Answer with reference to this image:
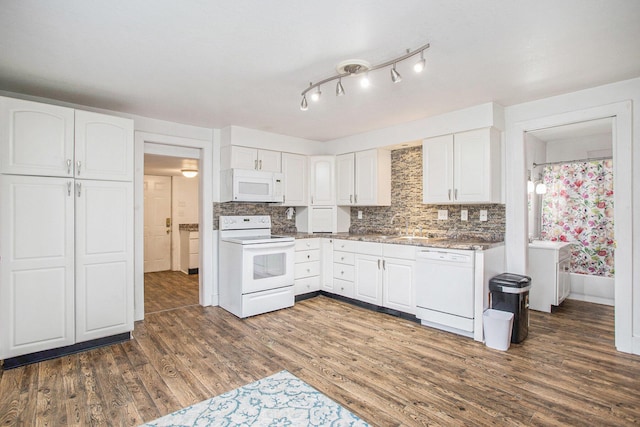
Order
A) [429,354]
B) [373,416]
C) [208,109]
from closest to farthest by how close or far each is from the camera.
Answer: [373,416] < [429,354] < [208,109]

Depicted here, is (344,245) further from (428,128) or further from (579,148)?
(579,148)

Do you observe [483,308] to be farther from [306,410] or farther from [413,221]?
[306,410]

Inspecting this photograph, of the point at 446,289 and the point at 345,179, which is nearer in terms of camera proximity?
the point at 446,289

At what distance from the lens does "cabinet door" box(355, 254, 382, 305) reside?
3.99 m

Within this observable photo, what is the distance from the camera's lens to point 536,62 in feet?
8.01

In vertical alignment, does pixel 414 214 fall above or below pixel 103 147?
below

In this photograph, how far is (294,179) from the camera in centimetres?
486

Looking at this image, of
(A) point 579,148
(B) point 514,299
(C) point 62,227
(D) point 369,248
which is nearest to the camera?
(C) point 62,227

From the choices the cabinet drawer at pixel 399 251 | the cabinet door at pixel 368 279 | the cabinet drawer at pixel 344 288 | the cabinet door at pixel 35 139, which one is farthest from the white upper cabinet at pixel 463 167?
the cabinet door at pixel 35 139

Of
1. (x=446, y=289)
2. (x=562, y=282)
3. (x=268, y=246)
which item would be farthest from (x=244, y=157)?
(x=562, y=282)

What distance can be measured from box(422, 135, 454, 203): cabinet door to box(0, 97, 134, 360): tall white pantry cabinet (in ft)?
10.6

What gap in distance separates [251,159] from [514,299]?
135 inches

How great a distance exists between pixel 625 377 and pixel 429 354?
1.39 m

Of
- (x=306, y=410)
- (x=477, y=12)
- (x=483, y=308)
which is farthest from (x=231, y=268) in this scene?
(x=477, y=12)
